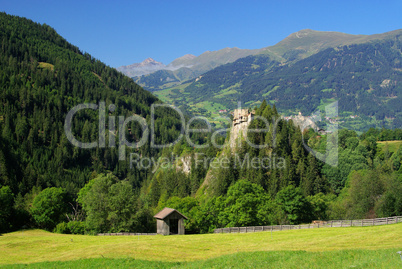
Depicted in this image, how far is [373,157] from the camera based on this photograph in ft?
463

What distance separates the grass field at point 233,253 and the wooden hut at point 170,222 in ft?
77.3

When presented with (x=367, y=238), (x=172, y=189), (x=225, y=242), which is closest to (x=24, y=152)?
(x=172, y=189)

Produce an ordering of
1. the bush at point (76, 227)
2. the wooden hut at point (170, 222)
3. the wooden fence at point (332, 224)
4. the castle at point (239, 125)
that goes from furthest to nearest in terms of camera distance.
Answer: the castle at point (239, 125) → the bush at point (76, 227) → the wooden hut at point (170, 222) → the wooden fence at point (332, 224)

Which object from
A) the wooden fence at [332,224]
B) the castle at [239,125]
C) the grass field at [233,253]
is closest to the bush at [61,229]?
the grass field at [233,253]

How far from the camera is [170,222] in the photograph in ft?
260

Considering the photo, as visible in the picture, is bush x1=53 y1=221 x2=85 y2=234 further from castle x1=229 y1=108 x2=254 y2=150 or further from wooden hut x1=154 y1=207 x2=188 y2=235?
castle x1=229 y1=108 x2=254 y2=150

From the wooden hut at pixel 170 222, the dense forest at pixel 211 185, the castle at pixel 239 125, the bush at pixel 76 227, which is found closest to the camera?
the wooden hut at pixel 170 222

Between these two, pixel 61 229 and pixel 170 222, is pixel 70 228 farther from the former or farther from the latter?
pixel 170 222

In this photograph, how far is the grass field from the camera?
109 feet

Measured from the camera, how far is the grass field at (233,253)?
33125 millimetres

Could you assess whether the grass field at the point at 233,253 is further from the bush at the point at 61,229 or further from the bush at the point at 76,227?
the bush at the point at 61,229

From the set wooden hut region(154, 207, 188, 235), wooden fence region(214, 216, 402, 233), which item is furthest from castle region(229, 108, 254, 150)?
wooden fence region(214, 216, 402, 233)

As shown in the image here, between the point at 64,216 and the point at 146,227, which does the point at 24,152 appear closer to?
the point at 64,216

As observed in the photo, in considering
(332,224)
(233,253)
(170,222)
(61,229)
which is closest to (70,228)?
(61,229)
